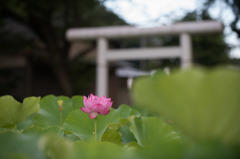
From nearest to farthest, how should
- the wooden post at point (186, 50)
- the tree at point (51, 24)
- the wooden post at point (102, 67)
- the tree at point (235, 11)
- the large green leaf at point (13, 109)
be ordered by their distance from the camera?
the large green leaf at point (13, 109) → the wooden post at point (186, 50) → the wooden post at point (102, 67) → the tree at point (51, 24) → the tree at point (235, 11)

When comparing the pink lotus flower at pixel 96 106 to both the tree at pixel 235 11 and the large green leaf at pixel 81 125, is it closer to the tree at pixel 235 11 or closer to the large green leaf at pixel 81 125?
the large green leaf at pixel 81 125

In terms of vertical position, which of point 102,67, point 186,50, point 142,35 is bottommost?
point 102,67

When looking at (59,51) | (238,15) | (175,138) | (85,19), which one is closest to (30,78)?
(59,51)

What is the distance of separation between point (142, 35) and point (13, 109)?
3.02m

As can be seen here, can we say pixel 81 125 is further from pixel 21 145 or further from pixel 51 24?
pixel 51 24

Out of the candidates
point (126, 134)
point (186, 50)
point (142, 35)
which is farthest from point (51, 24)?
point (126, 134)

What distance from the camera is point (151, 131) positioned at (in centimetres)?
29

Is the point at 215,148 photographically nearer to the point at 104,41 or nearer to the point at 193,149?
the point at 193,149

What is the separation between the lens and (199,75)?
0.36ft

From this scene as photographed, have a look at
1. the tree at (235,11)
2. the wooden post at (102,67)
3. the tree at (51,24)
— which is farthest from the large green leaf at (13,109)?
the tree at (235,11)

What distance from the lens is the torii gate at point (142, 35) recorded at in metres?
3.09

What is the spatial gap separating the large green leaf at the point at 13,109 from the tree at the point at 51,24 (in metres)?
4.04

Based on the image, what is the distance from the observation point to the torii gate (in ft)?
10.1

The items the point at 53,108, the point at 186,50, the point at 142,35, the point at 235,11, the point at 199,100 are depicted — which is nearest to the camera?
the point at 199,100
